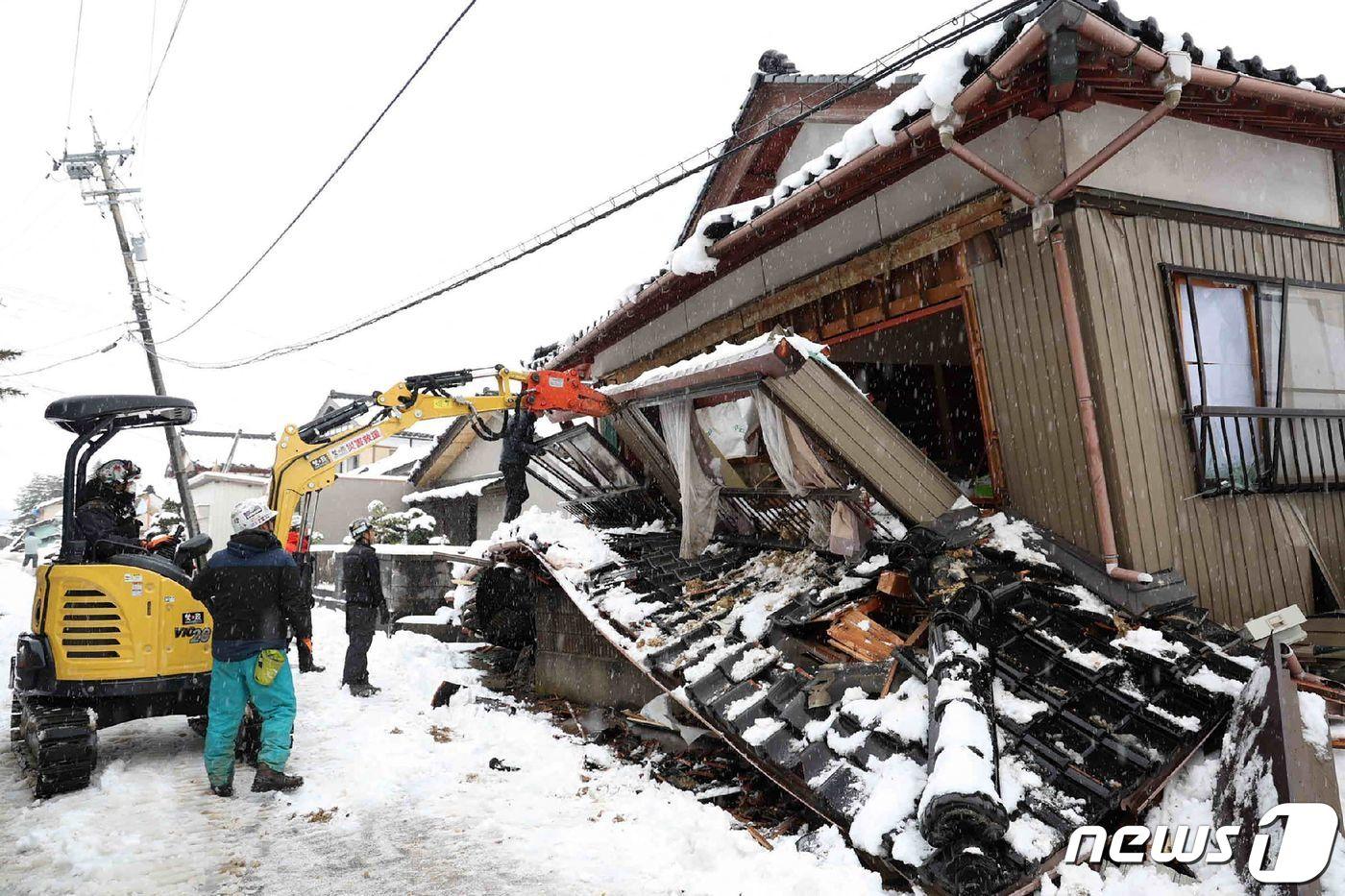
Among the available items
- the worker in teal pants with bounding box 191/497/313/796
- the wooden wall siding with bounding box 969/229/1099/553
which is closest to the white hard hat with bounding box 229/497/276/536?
the worker in teal pants with bounding box 191/497/313/796

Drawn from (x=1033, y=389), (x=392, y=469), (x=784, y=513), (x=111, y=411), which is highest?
(x=392, y=469)

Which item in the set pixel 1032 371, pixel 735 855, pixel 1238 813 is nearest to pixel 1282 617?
pixel 1238 813

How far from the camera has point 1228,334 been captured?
5.50 meters

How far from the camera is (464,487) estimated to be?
2092cm

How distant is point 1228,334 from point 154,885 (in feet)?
24.5

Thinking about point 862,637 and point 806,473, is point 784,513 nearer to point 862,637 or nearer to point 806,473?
point 806,473

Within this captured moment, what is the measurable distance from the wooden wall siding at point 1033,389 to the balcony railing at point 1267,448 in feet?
3.15

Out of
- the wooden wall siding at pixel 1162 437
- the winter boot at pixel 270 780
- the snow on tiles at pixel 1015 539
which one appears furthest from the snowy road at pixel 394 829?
the wooden wall siding at pixel 1162 437

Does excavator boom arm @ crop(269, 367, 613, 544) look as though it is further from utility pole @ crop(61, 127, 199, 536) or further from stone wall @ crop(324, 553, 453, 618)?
utility pole @ crop(61, 127, 199, 536)

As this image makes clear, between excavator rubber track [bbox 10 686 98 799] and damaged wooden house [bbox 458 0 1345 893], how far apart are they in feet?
11.8

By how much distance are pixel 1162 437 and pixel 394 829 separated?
18.0ft

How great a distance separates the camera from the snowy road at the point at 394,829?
374 cm

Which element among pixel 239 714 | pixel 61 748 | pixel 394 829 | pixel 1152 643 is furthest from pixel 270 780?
pixel 1152 643

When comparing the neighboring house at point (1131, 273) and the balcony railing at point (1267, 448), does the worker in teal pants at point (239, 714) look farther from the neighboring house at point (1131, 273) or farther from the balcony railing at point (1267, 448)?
the balcony railing at point (1267, 448)
